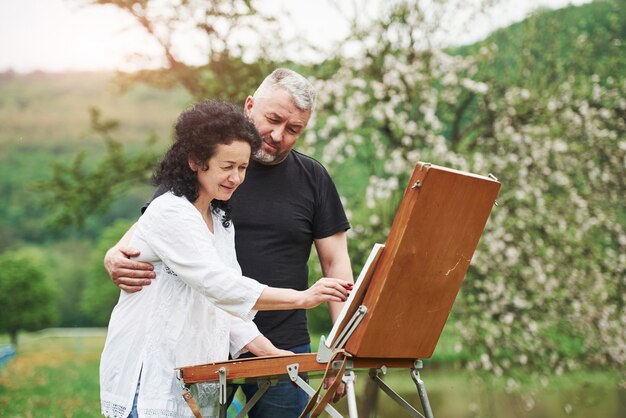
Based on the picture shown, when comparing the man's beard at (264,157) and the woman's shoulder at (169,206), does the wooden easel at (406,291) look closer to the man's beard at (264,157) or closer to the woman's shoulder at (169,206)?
the woman's shoulder at (169,206)

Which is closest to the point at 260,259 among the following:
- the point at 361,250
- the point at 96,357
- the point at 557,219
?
the point at 361,250

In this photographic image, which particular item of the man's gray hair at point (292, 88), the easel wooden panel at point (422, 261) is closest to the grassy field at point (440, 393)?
the man's gray hair at point (292, 88)

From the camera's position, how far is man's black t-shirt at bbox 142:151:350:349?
10.8ft

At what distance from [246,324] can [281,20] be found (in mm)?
5534

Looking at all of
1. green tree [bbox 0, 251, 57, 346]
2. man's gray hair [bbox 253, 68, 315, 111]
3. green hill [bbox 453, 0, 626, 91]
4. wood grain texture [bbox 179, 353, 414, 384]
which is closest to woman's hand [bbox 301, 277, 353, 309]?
wood grain texture [bbox 179, 353, 414, 384]

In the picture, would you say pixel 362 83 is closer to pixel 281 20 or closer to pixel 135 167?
pixel 281 20

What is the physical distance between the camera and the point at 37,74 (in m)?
9.62

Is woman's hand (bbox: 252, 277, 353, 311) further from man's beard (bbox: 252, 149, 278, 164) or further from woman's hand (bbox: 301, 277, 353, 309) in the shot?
man's beard (bbox: 252, 149, 278, 164)

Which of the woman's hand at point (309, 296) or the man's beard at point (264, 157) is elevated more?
the man's beard at point (264, 157)

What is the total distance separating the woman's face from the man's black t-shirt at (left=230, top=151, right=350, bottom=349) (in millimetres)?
658

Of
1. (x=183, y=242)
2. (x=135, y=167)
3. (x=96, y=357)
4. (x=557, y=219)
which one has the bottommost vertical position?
(x=96, y=357)

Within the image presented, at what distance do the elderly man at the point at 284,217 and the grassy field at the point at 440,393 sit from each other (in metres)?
4.71

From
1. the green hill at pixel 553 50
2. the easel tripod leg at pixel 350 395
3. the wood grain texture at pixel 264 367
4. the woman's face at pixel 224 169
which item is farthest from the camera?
the green hill at pixel 553 50

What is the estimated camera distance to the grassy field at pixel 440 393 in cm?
808
